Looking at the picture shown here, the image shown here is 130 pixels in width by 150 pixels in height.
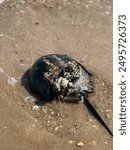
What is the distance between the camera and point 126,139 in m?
3.67

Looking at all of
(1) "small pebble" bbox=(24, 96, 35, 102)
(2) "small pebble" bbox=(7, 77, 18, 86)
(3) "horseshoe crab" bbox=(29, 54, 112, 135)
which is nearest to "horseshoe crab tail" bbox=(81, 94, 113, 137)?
(3) "horseshoe crab" bbox=(29, 54, 112, 135)

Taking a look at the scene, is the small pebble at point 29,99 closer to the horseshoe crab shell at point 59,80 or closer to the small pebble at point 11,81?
the horseshoe crab shell at point 59,80

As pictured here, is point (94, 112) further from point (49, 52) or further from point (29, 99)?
point (49, 52)

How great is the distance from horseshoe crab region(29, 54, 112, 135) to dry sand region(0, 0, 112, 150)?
0.29 feet

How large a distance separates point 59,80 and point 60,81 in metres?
0.02

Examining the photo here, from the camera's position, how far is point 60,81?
15.9 feet

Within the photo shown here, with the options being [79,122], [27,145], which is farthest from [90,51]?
[27,145]

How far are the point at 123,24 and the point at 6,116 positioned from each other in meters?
1.60

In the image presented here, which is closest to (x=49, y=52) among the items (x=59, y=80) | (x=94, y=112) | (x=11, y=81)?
(x=11, y=81)

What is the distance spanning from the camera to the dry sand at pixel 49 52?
4535 millimetres

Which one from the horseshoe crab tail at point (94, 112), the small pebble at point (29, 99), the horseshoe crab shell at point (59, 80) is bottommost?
the horseshoe crab tail at point (94, 112)

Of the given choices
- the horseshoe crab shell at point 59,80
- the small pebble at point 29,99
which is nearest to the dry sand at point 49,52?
the small pebble at point 29,99

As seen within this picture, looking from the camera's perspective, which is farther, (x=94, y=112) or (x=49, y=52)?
(x=49, y=52)

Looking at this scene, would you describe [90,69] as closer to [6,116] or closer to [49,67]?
[49,67]
